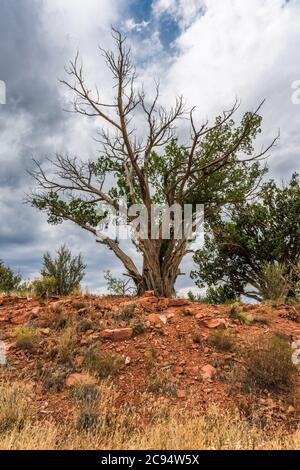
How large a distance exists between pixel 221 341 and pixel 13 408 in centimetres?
406

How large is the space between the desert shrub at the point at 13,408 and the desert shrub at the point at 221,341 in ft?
12.1

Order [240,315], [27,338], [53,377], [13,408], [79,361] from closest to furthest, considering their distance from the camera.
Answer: [13,408] → [53,377] → [79,361] → [27,338] → [240,315]

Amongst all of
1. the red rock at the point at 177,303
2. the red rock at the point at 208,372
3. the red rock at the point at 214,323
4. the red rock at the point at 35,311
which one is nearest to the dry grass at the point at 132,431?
the red rock at the point at 208,372

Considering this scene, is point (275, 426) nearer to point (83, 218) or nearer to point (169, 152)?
point (83, 218)

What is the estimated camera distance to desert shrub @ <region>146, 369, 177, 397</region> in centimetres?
642

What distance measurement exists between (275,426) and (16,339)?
509cm

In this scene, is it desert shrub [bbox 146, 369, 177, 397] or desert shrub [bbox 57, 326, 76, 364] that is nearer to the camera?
desert shrub [bbox 146, 369, 177, 397]

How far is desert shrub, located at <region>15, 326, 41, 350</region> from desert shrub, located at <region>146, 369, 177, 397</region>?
2.54m

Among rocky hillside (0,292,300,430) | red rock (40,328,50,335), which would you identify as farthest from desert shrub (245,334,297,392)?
red rock (40,328,50,335)

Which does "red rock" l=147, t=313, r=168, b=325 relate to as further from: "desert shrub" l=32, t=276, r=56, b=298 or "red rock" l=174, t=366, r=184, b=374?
"desert shrub" l=32, t=276, r=56, b=298

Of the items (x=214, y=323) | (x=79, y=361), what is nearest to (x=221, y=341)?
(x=214, y=323)

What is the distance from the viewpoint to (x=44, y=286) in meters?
12.2

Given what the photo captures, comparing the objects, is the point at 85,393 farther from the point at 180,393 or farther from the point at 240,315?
the point at 240,315

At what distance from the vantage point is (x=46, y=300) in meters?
10.7
